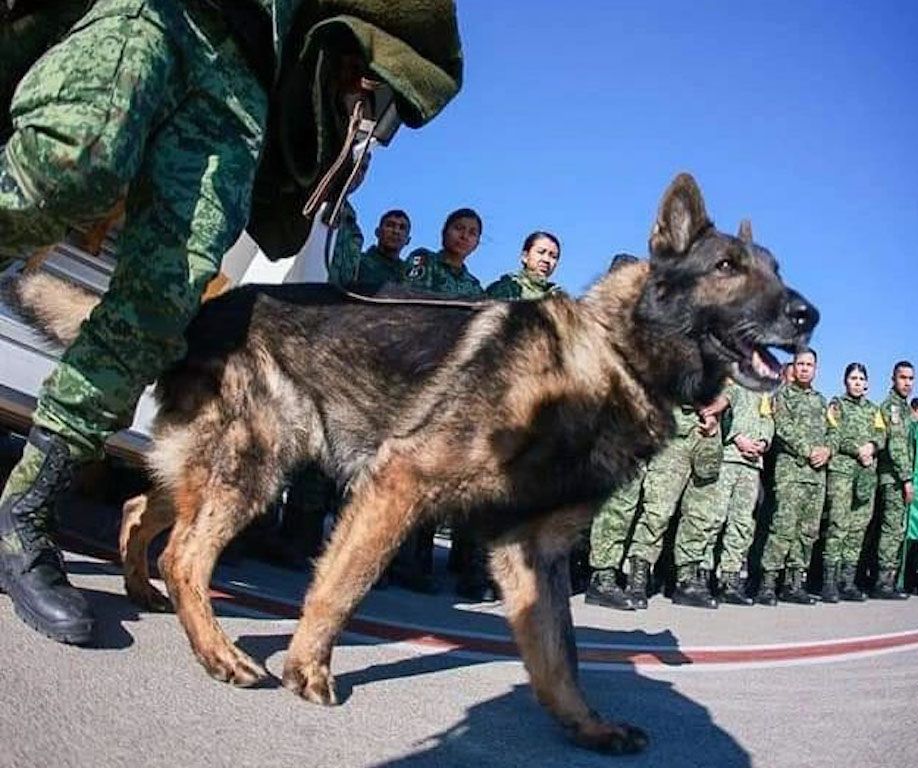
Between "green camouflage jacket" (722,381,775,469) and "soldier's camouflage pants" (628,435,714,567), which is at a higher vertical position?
"green camouflage jacket" (722,381,775,469)

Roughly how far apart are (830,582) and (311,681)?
8.43 meters

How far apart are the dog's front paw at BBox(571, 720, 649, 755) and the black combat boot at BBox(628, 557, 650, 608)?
12.9 ft

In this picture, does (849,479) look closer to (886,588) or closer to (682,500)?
(886,588)

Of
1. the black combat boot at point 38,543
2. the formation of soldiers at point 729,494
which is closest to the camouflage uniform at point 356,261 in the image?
the formation of soldiers at point 729,494

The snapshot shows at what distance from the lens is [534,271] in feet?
21.0

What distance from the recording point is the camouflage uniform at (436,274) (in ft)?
19.9

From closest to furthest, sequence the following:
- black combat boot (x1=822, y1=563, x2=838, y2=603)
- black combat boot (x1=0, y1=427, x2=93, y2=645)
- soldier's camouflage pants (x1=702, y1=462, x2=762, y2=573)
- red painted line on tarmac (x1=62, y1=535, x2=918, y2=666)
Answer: black combat boot (x1=0, y1=427, x2=93, y2=645) → red painted line on tarmac (x1=62, y1=535, x2=918, y2=666) → soldier's camouflage pants (x1=702, y1=462, x2=762, y2=573) → black combat boot (x1=822, y1=563, x2=838, y2=603)

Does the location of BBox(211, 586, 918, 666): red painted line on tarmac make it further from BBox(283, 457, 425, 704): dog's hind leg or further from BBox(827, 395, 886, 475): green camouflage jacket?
BBox(827, 395, 886, 475): green camouflage jacket

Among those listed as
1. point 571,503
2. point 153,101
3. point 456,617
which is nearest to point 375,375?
point 571,503

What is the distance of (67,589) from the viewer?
2.33m

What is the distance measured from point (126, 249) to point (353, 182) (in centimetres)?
87

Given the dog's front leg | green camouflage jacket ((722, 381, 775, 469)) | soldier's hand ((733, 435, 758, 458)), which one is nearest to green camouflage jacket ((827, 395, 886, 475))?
green camouflage jacket ((722, 381, 775, 469))

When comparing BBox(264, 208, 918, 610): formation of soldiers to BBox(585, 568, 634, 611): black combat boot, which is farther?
BBox(585, 568, 634, 611): black combat boot

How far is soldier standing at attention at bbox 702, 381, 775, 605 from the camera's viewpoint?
7.60 meters
